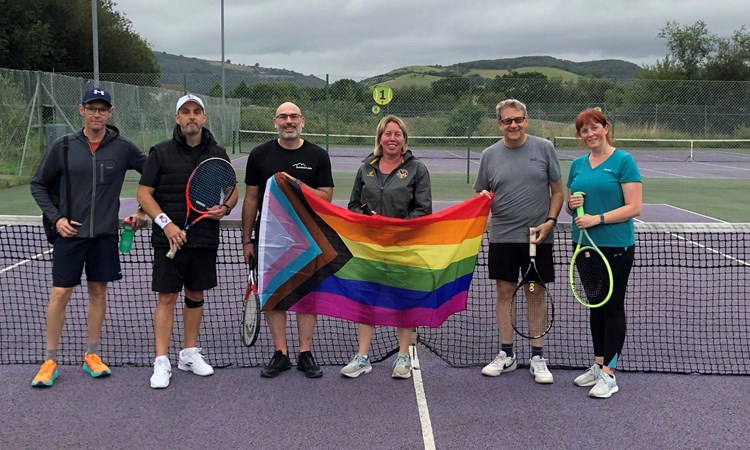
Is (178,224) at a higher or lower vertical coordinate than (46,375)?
higher

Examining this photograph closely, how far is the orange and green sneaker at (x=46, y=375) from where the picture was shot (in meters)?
4.91

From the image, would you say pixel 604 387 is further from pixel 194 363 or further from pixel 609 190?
pixel 194 363

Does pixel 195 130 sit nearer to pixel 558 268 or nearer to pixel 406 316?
pixel 406 316

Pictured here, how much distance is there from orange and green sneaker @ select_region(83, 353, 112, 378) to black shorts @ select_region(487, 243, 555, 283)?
282 cm

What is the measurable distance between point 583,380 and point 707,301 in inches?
114

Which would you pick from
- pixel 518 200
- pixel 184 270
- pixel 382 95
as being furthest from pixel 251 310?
pixel 382 95

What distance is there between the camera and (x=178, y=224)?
5.02 meters

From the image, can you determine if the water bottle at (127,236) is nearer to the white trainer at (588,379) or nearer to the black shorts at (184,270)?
the black shorts at (184,270)

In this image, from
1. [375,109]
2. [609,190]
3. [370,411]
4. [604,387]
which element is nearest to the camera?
[370,411]

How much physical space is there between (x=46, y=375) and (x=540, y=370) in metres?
3.39

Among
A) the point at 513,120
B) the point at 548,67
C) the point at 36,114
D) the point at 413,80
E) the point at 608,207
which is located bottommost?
the point at 608,207

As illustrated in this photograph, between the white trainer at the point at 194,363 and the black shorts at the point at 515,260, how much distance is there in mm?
2157

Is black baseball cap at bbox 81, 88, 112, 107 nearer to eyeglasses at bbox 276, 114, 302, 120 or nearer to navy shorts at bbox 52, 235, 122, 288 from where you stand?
navy shorts at bbox 52, 235, 122, 288

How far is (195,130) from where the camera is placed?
5.02 metres
